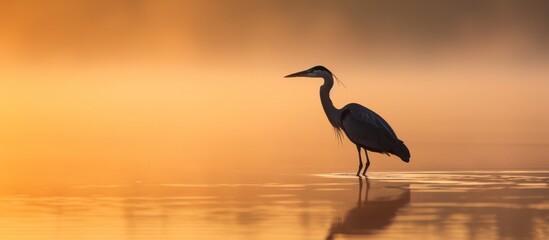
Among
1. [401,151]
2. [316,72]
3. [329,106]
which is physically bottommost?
[401,151]

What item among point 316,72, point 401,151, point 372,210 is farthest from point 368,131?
point 372,210

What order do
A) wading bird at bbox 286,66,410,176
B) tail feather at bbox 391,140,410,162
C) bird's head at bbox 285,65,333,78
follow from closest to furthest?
tail feather at bbox 391,140,410,162
wading bird at bbox 286,66,410,176
bird's head at bbox 285,65,333,78

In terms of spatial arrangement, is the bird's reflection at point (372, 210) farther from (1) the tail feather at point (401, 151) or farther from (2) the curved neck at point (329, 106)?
(2) the curved neck at point (329, 106)

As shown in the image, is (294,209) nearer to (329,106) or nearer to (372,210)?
(372,210)

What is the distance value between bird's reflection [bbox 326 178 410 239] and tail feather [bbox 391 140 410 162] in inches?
57.0

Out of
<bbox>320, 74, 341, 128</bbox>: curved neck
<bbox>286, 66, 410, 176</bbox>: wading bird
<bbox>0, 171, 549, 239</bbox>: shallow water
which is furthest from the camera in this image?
<bbox>320, 74, 341, 128</bbox>: curved neck

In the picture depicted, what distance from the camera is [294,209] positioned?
12648 millimetres

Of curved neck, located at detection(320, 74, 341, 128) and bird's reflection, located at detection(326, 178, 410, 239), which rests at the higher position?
curved neck, located at detection(320, 74, 341, 128)

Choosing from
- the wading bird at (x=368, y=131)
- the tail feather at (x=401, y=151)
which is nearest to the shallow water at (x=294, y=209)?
the tail feather at (x=401, y=151)

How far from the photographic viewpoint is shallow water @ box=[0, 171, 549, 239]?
11.0 metres

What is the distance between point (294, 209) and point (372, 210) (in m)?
0.58

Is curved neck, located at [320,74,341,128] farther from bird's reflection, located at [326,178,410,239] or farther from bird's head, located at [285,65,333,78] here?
bird's reflection, located at [326,178,410,239]

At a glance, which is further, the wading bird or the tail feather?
the wading bird

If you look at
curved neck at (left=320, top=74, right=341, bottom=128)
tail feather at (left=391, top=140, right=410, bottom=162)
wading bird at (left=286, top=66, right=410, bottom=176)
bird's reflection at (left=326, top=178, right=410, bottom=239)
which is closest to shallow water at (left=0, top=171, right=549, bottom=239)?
bird's reflection at (left=326, top=178, right=410, bottom=239)
